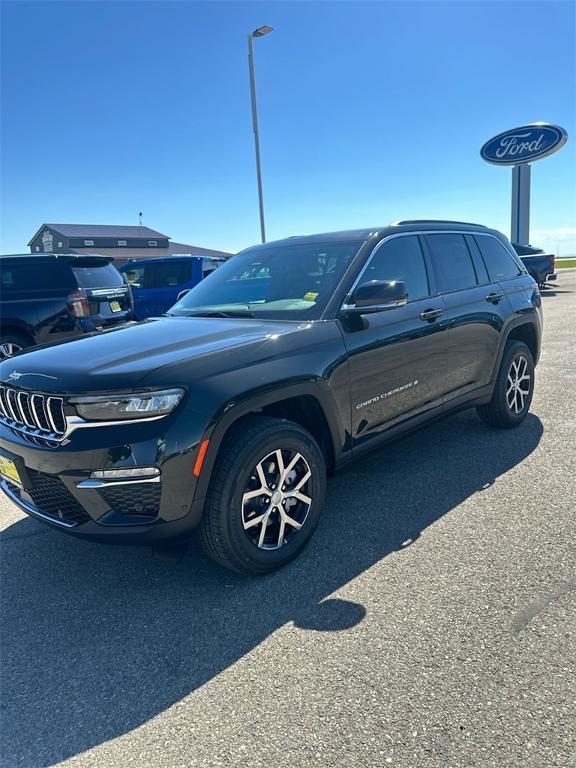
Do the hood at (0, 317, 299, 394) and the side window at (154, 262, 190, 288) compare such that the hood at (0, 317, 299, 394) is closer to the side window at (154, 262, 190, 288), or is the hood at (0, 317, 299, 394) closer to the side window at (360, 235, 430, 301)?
the side window at (360, 235, 430, 301)

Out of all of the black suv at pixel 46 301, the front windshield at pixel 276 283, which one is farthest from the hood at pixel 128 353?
the black suv at pixel 46 301

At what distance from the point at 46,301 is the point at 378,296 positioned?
597 centimetres

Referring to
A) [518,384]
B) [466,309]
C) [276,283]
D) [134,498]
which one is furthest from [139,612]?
[518,384]

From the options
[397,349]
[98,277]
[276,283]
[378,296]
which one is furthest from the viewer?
[98,277]

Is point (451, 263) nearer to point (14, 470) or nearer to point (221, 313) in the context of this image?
point (221, 313)

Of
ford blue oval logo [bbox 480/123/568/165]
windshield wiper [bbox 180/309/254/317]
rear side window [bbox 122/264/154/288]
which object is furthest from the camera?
ford blue oval logo [bbox 480/123/568/165]

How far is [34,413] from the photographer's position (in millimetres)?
2633

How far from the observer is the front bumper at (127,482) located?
2.38m

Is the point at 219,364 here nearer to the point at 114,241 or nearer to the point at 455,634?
the point at 455,634

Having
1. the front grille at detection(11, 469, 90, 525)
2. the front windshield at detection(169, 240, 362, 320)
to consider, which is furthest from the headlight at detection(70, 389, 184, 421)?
the front windshield at detection(169, 240, 362, 320)

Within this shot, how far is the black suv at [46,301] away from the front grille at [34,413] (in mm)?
5031

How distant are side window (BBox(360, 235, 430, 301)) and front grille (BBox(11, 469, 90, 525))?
2.11 meters

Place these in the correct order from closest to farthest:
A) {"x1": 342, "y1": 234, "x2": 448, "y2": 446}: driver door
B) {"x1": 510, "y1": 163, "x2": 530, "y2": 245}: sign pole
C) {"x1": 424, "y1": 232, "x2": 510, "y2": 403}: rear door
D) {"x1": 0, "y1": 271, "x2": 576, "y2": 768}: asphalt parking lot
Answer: {"x1": 0, "y1": 271, "x2": 576, "y2": 768}: asphalt parking lot → {"x1": 342, "y1": 234, "x2": 448, "y2": 446}: driver door → {"x1": 424, "y1": 232, "x2": 510, "y2": 403}: rear door → {"x1": 510, "y1": 163, "x2": 530, "y2": 245}: sign pole

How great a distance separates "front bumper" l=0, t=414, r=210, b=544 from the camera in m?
2.38
